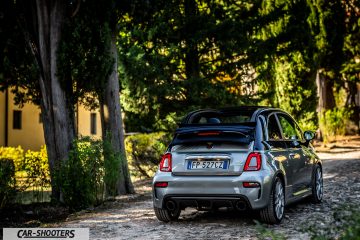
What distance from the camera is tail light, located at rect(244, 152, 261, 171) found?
788 centimetres

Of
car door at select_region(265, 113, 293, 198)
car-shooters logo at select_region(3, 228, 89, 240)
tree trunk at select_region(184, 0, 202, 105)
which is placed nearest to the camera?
car-shooters logo at select_region(3, 228, 89, 240)

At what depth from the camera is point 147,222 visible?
917 centimetres

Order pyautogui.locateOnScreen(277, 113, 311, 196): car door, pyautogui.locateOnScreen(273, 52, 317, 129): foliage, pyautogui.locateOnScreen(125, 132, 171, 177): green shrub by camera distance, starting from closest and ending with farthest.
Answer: pyautogui.locateOnScreen(277, 113, 311, 196): car door
pyautogui.locateOnScreen(125, 132, 171, 177): green shrub
pyautogui.locateOnScreen(273, 52, 317, 129): foliage

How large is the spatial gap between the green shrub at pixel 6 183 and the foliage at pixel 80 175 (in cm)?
93

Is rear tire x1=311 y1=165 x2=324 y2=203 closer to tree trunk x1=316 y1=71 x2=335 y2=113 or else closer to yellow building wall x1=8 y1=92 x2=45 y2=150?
tree trunk x1=316 y1=71 x2=335 y2=113

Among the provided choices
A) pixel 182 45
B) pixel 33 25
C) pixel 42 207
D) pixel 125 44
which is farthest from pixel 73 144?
pixel 182 45

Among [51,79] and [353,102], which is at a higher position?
[353,102]

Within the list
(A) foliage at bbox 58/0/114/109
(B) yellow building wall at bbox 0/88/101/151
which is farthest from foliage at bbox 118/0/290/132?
(B) yellow building wall at bbox 0/88/101/151

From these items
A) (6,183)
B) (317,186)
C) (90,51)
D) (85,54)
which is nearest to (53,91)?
(85,54)

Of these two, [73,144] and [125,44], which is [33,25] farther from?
[125,44]

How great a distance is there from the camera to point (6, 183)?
1068 cm

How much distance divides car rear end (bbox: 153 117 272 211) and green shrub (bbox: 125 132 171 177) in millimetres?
9163

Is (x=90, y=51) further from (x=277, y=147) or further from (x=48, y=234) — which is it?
(x=48, y=234)

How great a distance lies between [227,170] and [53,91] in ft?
18.9
